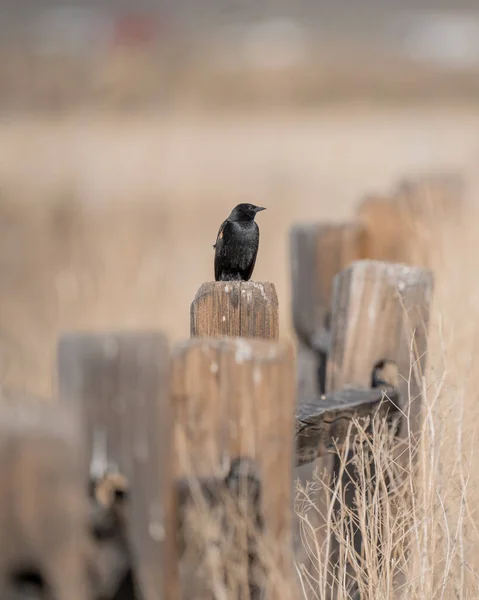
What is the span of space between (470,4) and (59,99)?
123ft

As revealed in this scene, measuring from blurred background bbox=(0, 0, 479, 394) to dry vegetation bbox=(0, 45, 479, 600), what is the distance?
29 millimetres

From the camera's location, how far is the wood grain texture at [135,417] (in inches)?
58.3

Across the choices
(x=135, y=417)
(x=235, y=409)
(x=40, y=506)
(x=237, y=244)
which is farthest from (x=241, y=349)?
(x=237, y=244)

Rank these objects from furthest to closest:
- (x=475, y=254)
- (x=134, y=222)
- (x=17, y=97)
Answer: (x=17, y=97) < (x=134, y=222) < (x=475, y=254)

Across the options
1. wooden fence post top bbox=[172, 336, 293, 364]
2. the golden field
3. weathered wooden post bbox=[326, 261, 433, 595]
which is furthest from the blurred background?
wooden fence post top bbox=[172, 336, 293, 364]

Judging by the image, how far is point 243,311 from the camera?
2.23 meters

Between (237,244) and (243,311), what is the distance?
7.78 ft

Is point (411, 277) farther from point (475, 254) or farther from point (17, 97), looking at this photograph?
point (17, 97)

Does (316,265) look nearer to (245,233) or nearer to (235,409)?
(245,233)

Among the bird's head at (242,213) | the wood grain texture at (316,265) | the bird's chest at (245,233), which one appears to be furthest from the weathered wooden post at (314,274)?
the bird's head at (242,213)

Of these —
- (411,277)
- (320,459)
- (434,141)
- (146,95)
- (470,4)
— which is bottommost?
(320,459)

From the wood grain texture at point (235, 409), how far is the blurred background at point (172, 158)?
341 cm

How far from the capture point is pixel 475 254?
15.4 ft

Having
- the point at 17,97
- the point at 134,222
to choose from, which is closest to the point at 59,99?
the point at 17,97
